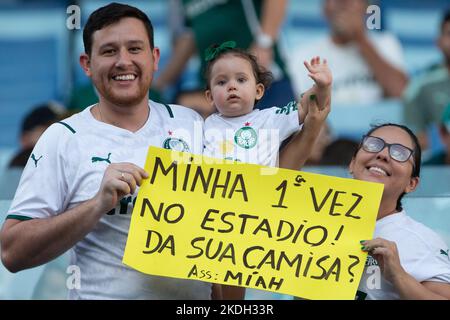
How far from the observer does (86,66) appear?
371 centimetres

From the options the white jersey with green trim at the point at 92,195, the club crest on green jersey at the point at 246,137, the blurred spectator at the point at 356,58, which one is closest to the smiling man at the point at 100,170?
the white jersey with green trim at the point at 92,195

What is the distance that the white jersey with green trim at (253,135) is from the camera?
3695mm

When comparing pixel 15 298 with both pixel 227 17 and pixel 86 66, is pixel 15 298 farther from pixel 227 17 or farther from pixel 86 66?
pixel 227 17

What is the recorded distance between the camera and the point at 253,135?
3.72 meters

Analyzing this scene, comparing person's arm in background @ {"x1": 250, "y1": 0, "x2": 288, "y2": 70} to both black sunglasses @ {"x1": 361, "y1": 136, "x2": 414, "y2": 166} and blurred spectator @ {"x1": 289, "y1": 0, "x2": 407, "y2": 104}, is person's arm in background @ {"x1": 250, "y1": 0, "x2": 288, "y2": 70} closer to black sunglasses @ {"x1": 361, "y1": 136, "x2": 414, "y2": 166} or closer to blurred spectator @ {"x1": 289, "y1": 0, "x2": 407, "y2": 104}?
blurred spectator @ {"x1": 289, "y1": 0, "x2": 407, "y2": 104}

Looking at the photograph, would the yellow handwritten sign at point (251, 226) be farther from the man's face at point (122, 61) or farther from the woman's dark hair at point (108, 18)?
the woman's dark hair at point (108, 18)

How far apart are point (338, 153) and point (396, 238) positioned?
2.65m

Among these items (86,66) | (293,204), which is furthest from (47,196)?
(293,204)

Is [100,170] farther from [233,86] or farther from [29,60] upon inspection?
[29,60]

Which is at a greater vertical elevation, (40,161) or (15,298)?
(40,161)

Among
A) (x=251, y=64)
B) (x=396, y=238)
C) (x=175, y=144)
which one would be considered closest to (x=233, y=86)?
(x=251, y=64)

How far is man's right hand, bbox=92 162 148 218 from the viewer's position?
11.1ft

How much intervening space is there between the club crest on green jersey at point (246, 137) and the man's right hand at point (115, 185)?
0.40m

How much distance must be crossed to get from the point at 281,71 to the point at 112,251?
10.7 ft
